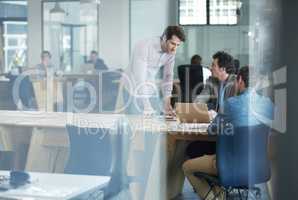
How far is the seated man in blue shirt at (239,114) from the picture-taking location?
2709 millimetres

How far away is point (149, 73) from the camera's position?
2.99 meters

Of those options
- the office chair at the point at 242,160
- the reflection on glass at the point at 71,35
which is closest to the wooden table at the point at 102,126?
the office chair at the point at 242,160

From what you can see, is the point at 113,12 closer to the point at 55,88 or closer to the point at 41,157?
the point at 55,88

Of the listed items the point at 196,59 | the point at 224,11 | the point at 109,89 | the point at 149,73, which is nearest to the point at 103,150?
the point at 109,89

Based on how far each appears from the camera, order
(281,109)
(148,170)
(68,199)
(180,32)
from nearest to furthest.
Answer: (68,199) → (281,109) → (180,32) → (148,170)

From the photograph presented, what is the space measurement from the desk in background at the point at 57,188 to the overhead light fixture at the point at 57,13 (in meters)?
0.91

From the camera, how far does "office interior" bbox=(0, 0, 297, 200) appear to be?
2.75m

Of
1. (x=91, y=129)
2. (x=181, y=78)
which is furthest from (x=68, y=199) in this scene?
(x=181, y=78)

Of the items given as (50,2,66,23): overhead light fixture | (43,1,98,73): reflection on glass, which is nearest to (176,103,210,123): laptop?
(43,1,98,73): reflection on glass

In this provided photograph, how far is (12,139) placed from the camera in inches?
124

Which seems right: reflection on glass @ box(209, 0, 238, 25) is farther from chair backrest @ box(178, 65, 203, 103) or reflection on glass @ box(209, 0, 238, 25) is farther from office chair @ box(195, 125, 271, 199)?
office chair @ box(195, 125, 271, 199)

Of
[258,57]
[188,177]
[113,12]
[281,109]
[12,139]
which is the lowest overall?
[188,177]

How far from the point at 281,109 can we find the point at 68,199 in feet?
3.48

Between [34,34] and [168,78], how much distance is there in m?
0.74
